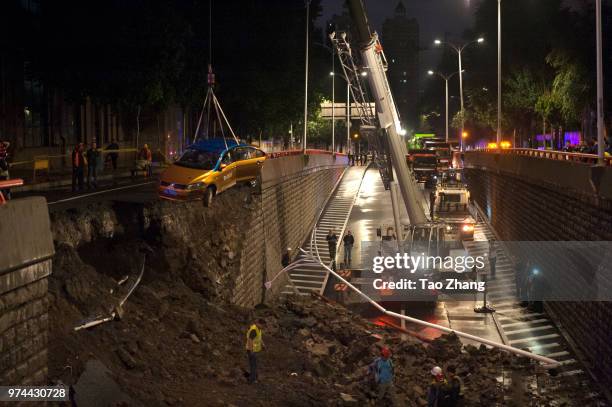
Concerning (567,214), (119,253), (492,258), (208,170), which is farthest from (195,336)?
(492,258)

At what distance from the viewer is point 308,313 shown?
26172 mm

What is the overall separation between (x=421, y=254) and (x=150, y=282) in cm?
1206

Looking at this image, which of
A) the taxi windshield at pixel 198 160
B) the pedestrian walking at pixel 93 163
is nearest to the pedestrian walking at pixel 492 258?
the taxi windshield at pixel 198 160

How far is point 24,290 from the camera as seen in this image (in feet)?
34.8

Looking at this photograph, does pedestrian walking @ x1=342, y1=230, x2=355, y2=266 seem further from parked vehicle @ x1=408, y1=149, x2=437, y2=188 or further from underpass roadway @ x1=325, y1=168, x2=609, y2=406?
parked vehicle @ x1=408, y1=149, x2=437, y2=188

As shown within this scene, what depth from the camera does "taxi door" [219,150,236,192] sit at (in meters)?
25.6

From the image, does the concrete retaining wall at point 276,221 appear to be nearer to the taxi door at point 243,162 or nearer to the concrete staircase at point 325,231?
the concrete staircase at point 325,231

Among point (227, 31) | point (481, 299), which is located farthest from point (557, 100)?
point (481, 299)

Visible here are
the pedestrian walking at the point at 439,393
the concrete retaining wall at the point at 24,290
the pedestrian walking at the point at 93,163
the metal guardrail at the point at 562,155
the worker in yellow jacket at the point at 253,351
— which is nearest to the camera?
the concrete retaining wall at the point at 24,290

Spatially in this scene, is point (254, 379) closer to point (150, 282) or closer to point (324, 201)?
point (150, 282)

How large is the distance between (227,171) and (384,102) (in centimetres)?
707

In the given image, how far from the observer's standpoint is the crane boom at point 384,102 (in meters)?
28.6

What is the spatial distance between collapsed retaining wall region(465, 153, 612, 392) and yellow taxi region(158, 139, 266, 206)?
1037cm

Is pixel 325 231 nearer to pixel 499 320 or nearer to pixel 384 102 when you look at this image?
pixel 384 102
